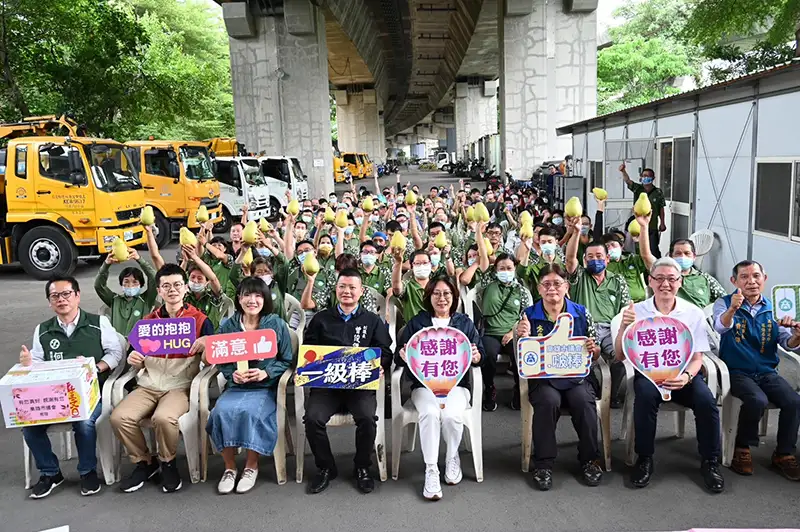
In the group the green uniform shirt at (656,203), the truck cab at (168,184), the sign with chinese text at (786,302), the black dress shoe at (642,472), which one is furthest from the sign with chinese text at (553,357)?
the truck cab at (168,184)

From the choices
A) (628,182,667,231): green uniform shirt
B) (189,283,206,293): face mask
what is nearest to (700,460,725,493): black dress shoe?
(189,283,206,293): face mask

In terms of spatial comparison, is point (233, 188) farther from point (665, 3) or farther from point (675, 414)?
point (665, 3)

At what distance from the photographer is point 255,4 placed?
72.6ft

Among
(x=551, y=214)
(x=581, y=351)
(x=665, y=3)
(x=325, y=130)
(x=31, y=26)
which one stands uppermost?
(x=665, y=3)

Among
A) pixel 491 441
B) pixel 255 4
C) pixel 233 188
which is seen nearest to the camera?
pixel 491 441

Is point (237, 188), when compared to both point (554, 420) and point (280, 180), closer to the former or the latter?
point (280, 180)

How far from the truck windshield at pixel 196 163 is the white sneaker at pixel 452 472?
13.5 meters

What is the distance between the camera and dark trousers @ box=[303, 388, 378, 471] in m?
4.21

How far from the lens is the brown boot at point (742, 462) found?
422 cm

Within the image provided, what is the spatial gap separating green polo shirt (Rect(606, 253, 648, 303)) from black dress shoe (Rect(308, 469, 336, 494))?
3196mm

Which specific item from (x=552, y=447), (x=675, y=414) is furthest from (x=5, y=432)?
(x=675, y=414)

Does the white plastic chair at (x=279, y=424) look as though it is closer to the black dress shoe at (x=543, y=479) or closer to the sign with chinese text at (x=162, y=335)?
the sign with chinese text at (x=162, y=335)

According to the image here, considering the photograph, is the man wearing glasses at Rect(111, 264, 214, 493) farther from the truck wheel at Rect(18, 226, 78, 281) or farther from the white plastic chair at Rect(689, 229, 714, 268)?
the truck wheel at Rect(18, 226, 78, 281)

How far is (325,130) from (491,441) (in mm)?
19091
